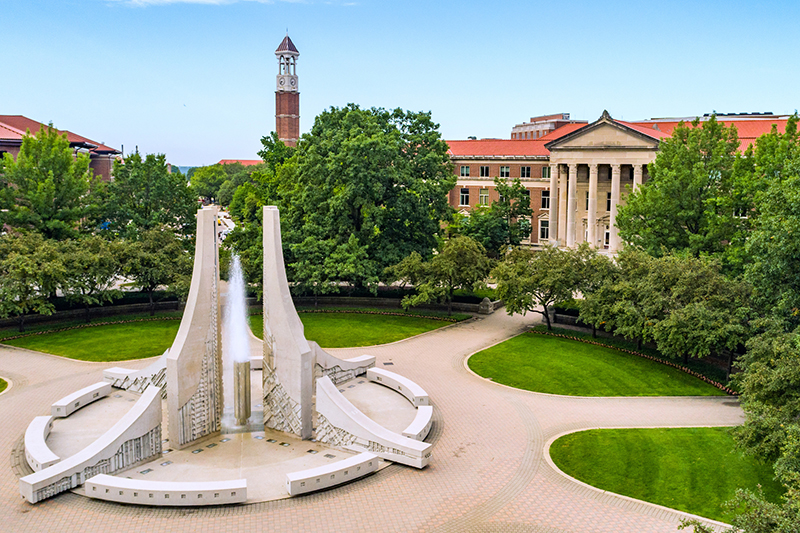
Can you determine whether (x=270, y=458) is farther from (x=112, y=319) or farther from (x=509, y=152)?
(x=509, y=152)

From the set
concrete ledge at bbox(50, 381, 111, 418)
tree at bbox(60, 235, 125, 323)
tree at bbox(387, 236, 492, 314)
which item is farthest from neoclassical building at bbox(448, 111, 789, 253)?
concrete ledge at bbox(50, 381, 111, 418)

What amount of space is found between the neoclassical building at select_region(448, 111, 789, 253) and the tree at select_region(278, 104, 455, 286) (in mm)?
16991

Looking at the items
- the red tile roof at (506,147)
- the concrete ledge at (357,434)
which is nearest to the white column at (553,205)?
the red tile roof at (506,147)

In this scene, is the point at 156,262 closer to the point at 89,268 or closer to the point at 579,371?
the point at 89,268

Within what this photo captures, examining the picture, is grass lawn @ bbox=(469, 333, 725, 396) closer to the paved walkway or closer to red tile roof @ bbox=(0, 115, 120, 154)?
the paved walkway

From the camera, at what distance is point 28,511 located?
2052cm

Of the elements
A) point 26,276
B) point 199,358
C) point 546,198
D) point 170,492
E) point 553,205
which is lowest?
point 170,492

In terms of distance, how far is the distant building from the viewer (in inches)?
2643

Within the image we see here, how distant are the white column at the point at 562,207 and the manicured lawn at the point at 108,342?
1681 inches

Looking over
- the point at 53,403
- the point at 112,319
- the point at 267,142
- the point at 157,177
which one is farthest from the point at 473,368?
the point at 267,142

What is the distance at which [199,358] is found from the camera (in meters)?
25.6

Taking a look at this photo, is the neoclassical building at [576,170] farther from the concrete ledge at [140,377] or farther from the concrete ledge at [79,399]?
the concrete ledge at [79,399]

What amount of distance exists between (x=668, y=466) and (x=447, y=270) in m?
21.9

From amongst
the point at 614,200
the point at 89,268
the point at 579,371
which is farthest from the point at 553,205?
the point at 89,268
